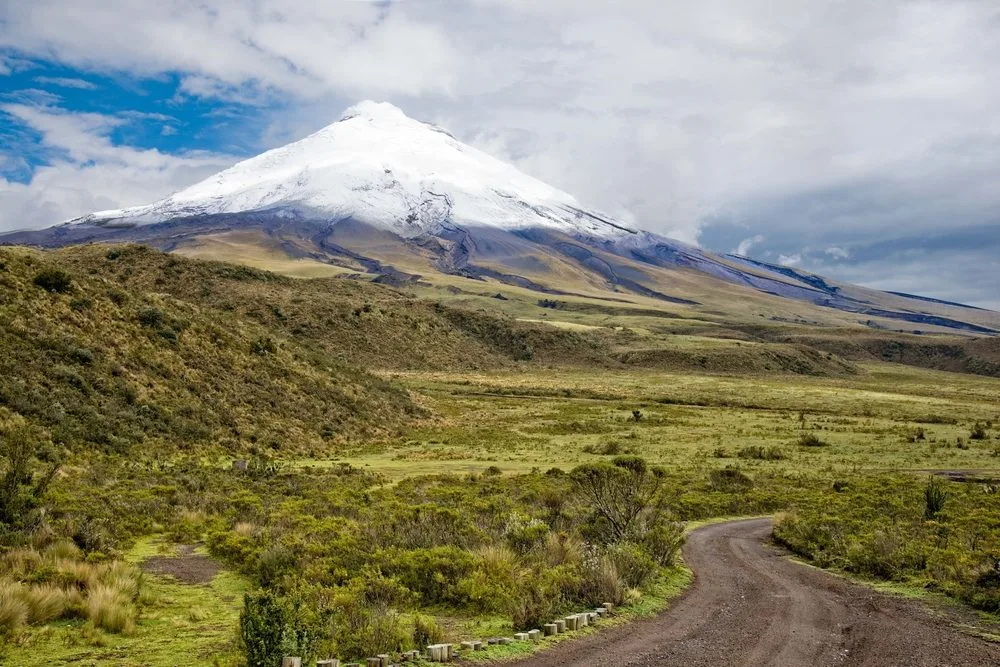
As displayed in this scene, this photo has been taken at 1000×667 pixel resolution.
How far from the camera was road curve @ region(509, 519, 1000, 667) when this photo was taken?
9.26m

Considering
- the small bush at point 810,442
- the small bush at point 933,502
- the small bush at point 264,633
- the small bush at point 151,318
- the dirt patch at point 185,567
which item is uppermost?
A: the small bush at point 151,318

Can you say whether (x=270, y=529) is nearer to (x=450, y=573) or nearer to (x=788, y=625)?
(x=450, y=573)

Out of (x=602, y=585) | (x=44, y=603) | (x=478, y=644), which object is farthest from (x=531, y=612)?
(x=44, y=603)

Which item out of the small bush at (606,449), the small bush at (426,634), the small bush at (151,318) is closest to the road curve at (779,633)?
the small bush at (426,634)

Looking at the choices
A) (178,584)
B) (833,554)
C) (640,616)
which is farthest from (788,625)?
(178,584)

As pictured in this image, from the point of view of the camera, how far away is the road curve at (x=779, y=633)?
9.26 m

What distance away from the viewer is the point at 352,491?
2272cm

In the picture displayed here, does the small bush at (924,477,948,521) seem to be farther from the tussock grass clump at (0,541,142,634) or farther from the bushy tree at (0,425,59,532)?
the bushy tree at (0,425,59,532)

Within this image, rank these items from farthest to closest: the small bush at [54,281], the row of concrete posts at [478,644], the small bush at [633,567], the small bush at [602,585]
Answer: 1. the small bush at [54,281]
2. the small bush at [633,567]
3. the small bush at [602,585]
4. the row of concrete posts at [478,644]

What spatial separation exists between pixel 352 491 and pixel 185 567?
9.08 metres

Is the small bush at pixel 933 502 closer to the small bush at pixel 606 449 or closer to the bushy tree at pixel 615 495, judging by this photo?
the bushy tree at pixel 615 495

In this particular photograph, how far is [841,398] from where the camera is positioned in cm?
7656

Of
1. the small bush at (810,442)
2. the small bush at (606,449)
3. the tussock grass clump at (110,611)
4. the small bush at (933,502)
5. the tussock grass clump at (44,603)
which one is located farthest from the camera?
the small bush at (810,442)

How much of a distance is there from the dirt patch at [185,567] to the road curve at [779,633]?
7.24 metres
